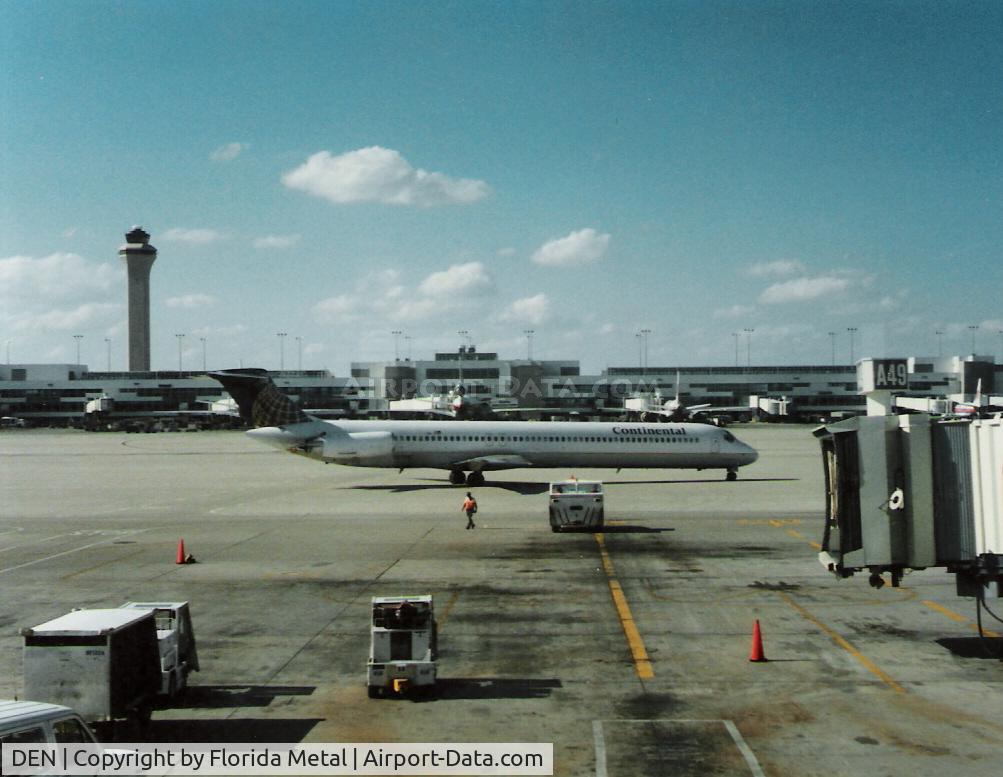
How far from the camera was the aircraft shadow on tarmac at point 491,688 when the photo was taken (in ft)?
53.6

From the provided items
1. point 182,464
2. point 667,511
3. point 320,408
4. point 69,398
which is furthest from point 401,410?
point 667,511

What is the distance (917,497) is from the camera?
56.9 feet

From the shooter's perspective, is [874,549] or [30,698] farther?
[874,549]

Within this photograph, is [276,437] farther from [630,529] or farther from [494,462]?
[630,529]

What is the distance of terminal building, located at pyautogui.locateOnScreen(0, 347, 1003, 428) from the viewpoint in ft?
545

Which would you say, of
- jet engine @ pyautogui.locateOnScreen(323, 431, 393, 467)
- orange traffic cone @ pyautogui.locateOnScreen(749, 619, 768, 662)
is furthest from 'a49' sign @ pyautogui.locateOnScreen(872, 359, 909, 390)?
jet engine @ pyautogui.locateOnScreen(323, 431, 393, 467)

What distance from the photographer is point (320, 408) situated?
17025 centimetres

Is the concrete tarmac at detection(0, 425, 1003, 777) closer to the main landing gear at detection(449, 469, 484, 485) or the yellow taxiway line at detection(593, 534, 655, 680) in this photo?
the yellow taxiway line at detection(593, 534, 655, 680)

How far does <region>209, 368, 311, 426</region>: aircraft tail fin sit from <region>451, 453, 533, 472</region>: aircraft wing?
1073 cm

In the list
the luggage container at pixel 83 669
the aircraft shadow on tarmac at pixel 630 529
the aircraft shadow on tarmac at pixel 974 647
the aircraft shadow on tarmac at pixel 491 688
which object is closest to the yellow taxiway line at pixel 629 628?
the aircraft shadow on tarmac at pixel 491 688

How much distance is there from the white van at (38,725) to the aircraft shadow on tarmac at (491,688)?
734cm

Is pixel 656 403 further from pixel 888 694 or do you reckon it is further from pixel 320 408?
pixel 888 694

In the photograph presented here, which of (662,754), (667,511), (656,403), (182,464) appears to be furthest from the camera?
(656,403)

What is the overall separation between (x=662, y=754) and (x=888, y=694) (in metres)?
5.33
